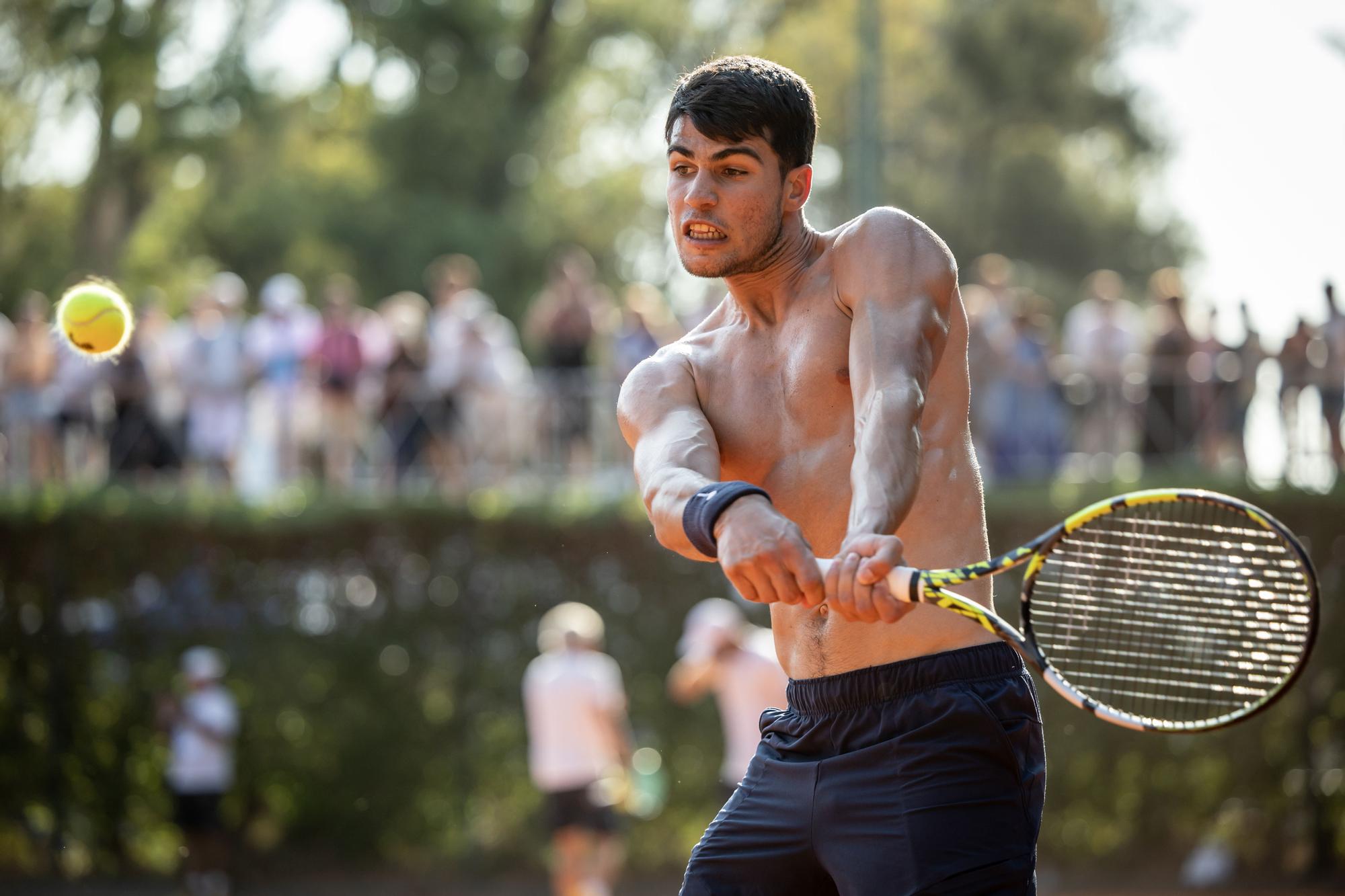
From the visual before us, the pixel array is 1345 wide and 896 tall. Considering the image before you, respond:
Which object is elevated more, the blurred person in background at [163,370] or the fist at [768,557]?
the blurred person in background at [163,370]

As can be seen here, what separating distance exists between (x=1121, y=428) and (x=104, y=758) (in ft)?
31.0

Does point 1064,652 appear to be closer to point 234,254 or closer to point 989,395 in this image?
point 989,395

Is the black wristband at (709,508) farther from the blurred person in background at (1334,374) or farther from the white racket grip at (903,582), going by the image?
the blurred person in background at (1334,374)

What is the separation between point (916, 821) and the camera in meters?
3.72

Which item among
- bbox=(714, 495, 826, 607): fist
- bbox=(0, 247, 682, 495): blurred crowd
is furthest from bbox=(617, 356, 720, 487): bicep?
bbox=(0, 247, 682, 495): blurred crowd

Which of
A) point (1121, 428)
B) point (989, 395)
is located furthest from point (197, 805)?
point (1121, 428)

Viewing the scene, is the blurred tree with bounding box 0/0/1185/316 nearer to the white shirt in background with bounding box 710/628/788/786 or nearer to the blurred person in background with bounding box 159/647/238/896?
the blurred person in background with bounding box 159/647/238/896

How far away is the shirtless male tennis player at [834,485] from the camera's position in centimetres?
370

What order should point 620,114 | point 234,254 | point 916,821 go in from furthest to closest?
point 620,114 → point 234,254 → point 916,821

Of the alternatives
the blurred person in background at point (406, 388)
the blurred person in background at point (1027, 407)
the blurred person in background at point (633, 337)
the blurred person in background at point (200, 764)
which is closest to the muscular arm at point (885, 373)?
the blurred person in background at point (633, 337)

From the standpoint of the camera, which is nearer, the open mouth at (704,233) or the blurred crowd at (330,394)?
the open mouth at (704,233)

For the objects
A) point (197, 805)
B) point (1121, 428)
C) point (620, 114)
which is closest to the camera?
point (197, 805)

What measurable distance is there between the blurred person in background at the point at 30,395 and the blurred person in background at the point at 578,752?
5.48 metres

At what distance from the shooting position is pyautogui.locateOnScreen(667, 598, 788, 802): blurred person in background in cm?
1043
